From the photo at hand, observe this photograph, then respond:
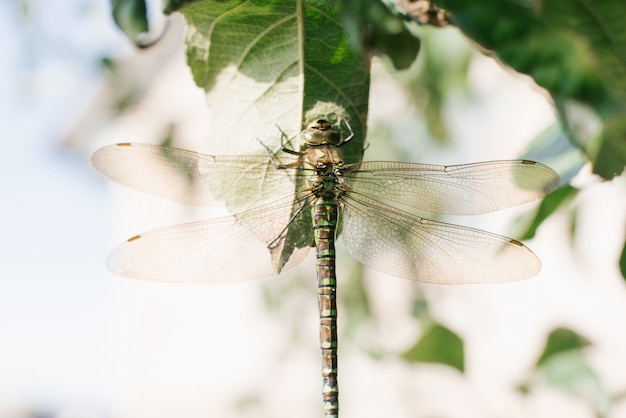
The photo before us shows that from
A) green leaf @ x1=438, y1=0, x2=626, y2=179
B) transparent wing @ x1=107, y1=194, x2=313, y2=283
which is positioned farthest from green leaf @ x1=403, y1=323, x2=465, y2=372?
green leaf @ x1=438, y1=0, x2=626, y2=179

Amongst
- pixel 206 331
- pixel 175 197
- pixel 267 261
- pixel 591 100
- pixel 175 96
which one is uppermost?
pixel 175 96

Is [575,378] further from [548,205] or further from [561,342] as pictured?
[548,205]

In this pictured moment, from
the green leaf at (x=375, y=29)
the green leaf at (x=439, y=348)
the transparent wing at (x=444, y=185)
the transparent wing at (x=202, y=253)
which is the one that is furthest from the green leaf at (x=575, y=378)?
the green leaf at (x=375, y=29)

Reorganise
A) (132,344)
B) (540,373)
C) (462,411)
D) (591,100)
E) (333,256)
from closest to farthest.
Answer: (591,100) < (333,256) < (540,373) < (462,411) < (132,344)

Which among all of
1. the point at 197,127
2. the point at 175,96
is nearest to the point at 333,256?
the point at 197,127

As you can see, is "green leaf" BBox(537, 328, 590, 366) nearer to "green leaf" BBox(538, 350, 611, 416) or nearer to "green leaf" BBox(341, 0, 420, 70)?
"green leaf" BBox(538, 350, 611, 416)

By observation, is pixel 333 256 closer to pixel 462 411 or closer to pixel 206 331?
pixel 462 411
